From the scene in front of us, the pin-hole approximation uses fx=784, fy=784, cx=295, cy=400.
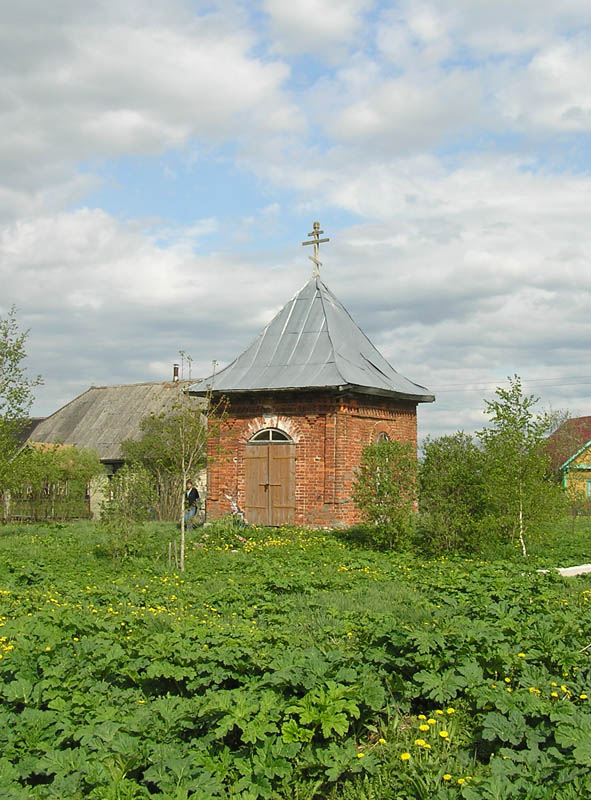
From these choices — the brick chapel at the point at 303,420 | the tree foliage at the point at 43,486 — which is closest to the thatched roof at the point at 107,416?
the tree foliage at the point at 43,486

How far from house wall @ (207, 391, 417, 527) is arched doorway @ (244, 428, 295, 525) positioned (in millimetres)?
162

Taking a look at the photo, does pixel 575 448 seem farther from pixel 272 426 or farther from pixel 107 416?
pixel 272 426

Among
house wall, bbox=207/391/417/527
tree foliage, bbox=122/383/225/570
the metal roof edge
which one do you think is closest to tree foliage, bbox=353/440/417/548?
house wall, bbox=207/391/417/527

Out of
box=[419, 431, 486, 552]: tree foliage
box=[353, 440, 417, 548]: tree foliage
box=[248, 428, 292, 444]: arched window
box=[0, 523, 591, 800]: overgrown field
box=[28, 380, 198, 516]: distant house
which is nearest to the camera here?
box=[0, 523, 591, 800]: overgrown field

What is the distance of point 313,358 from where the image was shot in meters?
19.0

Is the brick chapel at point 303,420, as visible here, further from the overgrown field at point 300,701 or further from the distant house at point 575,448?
the distant house at point 575,448

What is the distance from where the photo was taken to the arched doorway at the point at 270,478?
18.2 metres

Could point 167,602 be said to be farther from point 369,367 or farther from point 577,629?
point 369,367

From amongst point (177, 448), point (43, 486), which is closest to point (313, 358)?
point (177, 448)

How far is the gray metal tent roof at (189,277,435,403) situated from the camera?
18250mm

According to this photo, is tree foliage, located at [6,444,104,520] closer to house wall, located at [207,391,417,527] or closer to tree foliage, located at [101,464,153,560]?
tree foliage, located at [101,464,153,560]

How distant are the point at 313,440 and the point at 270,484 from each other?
4.91 feet

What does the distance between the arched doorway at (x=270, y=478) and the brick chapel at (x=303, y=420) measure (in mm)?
→ 23

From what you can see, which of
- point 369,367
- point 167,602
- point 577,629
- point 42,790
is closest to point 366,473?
point 369,367
